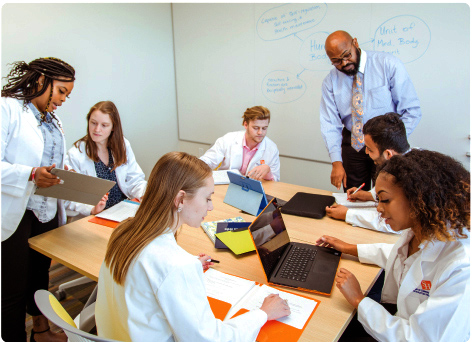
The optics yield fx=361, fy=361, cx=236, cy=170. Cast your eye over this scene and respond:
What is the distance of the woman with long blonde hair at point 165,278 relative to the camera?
0.91 m

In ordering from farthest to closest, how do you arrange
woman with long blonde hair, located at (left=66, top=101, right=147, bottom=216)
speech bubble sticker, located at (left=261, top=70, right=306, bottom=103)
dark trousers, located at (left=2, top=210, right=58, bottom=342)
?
speech bubble sticker, located at (left=261, top=70, right=306, bottom=103), woman with long blonde hair, located at (left=66, top=101, right=147, bottom=216), dark trousers, located at (left=2, top=210, right=58, bottom=342)

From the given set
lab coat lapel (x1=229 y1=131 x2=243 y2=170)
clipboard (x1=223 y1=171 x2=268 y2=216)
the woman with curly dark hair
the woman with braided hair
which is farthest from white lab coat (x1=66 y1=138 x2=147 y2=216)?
the woman with curly dark hair

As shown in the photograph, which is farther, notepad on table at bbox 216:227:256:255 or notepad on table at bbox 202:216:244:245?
notepad on table at bbox 202:216:244:245

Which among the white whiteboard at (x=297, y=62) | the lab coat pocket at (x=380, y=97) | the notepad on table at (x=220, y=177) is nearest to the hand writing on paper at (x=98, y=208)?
the notepad on table at (x=220, y=177)

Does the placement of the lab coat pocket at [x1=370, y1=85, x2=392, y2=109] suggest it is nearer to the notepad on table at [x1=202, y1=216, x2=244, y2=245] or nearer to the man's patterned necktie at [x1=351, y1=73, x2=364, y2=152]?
the man's patterned necktie at [x1=351, y1=73, x2=364, y2=152]

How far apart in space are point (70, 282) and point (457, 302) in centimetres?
222

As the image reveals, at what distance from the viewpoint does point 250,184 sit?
1.99 meters

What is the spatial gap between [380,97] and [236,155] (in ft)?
3.55

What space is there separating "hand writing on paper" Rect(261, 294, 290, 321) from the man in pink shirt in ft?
4.85

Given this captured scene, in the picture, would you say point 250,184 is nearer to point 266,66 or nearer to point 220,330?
point 220,330

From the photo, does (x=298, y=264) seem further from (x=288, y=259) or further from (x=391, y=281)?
(x=391, y=281)

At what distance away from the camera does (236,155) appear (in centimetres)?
273

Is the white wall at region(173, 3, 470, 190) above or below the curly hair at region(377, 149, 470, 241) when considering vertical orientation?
above

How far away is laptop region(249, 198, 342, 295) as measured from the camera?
1298 millimetres
